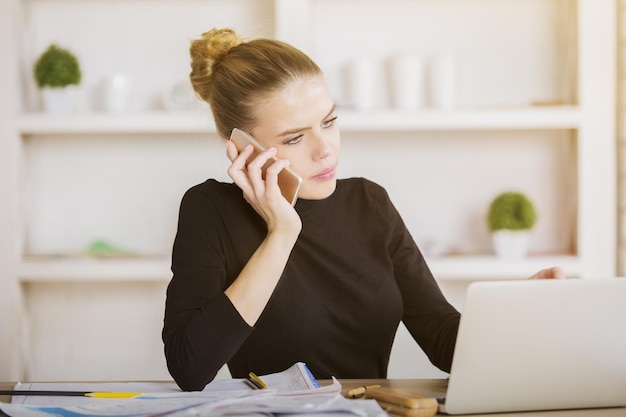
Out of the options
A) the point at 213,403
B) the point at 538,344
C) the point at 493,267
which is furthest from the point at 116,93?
the point at 538,344

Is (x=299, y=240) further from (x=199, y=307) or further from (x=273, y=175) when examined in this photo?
(x=199, y=307)

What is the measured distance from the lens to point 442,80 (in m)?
3.13

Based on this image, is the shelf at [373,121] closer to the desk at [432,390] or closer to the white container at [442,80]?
the white container at [442,80]

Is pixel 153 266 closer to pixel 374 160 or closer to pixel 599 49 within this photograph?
pixel 374 160

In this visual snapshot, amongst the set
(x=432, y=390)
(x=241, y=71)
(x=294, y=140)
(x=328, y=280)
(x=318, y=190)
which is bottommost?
(x=432, y=390)

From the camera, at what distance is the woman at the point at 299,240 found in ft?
5.22

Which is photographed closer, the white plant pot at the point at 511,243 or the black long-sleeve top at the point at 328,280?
the black long-sleeve top at the point at 328,280

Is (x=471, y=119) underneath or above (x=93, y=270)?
above

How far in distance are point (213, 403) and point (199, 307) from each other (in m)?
0.41

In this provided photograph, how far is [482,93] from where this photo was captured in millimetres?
3336

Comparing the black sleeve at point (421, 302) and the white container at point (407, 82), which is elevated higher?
the white container at point (407, 82)

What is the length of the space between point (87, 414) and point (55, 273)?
211cm

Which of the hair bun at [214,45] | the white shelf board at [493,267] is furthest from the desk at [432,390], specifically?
the white shelf board at [493,267]

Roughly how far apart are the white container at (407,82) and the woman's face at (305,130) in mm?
1485
